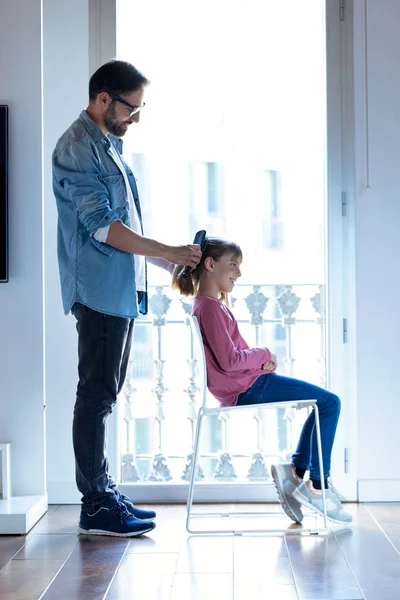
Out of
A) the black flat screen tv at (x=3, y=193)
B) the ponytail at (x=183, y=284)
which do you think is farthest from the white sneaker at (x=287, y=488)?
the black flat screen tv at (x=3, y=193)

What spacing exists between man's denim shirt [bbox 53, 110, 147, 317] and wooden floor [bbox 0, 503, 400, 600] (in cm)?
82

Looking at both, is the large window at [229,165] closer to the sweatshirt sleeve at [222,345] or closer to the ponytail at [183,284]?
the ponytail at [183,284]

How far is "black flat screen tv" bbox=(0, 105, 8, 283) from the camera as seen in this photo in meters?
3.36

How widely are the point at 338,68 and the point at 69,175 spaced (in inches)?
52.6

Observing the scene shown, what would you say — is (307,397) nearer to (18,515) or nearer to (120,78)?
(18,515)

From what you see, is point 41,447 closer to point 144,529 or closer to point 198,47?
point 144,529

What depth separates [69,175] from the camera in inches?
116

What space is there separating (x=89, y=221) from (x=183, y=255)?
348 mm

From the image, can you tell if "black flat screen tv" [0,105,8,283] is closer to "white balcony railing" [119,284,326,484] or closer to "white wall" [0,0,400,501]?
"white wall" [0,0,400,501]

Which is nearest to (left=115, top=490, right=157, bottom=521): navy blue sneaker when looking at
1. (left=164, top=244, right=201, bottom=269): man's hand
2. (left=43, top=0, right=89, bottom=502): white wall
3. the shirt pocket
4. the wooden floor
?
the wooden floor

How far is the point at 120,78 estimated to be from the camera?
9.73ft

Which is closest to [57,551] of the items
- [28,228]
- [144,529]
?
[144,529]

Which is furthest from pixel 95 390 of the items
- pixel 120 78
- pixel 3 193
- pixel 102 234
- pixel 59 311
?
pixel 120 78

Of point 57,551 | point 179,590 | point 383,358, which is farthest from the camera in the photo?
point 383,358
